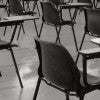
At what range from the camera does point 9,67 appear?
3.97m

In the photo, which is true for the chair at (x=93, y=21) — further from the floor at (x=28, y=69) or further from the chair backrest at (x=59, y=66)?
the chair backrest at (x=59, y=66)

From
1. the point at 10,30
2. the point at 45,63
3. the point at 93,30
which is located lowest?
the point at 10,30

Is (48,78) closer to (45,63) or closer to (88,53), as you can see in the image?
(45,63)

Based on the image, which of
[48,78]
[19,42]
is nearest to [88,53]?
[48,78]

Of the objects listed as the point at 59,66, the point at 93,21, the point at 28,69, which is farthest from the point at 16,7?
the point at 59,66

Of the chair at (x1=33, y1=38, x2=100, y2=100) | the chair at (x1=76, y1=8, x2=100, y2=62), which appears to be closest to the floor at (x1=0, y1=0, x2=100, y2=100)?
the chair at (x1=76, y1=8, x2=100, y2=62)

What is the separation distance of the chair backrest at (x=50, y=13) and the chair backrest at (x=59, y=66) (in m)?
2.41

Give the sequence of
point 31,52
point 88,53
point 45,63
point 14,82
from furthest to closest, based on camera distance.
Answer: point 31,52 < point 14,82 < point 45,63 < point 88,53

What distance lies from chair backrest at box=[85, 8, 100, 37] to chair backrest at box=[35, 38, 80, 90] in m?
1.59

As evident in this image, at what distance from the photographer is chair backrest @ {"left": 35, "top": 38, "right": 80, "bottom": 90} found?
1.95 m

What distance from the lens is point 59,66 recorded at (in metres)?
2.03

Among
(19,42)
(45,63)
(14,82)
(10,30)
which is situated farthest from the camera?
(10,30)

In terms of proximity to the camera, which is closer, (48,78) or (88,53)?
(88,53)

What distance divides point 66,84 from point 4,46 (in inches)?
50.2
